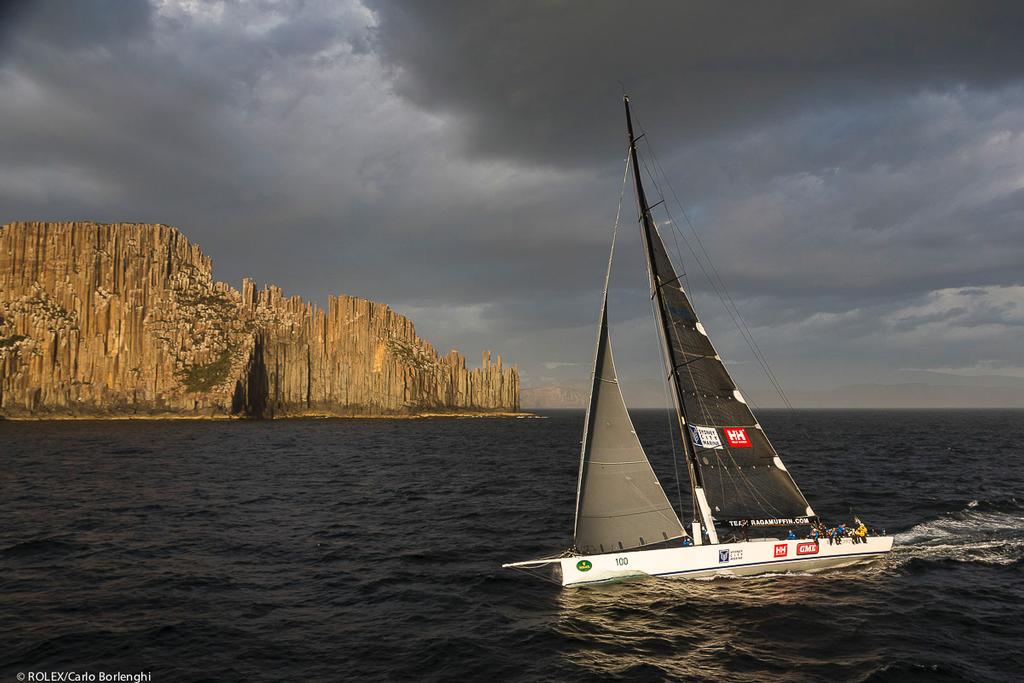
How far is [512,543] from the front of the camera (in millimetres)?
25844

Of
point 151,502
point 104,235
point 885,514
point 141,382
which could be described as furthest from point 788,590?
point 104,235

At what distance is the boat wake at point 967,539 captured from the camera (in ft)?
77.3

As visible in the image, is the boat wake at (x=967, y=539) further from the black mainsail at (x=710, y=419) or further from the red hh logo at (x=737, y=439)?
the red hh logo at (x=737, y=439)

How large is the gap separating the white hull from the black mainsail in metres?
1.62

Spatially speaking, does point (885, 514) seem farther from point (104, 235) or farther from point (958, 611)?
point (104, 235)

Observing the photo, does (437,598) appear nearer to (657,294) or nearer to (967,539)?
(657,294)

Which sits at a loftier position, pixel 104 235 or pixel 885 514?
Answer: pixel 104 235

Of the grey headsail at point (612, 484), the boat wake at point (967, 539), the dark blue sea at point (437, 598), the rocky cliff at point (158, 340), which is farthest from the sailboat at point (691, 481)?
the rocky cliff at point (158, 340)

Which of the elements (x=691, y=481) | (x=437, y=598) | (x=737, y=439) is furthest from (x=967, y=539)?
(x=437, y=598)

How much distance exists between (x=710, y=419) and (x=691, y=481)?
2.54m

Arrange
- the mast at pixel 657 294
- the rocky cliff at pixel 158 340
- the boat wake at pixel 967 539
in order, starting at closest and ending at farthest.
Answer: the mast at pixel 657 294
the boat wake at pixel 967 539
the rocky cliff at pixel 158 340

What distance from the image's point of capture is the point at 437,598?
62.2ft

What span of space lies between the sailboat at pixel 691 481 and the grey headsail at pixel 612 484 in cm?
4

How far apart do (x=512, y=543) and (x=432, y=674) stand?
40.5 feet
